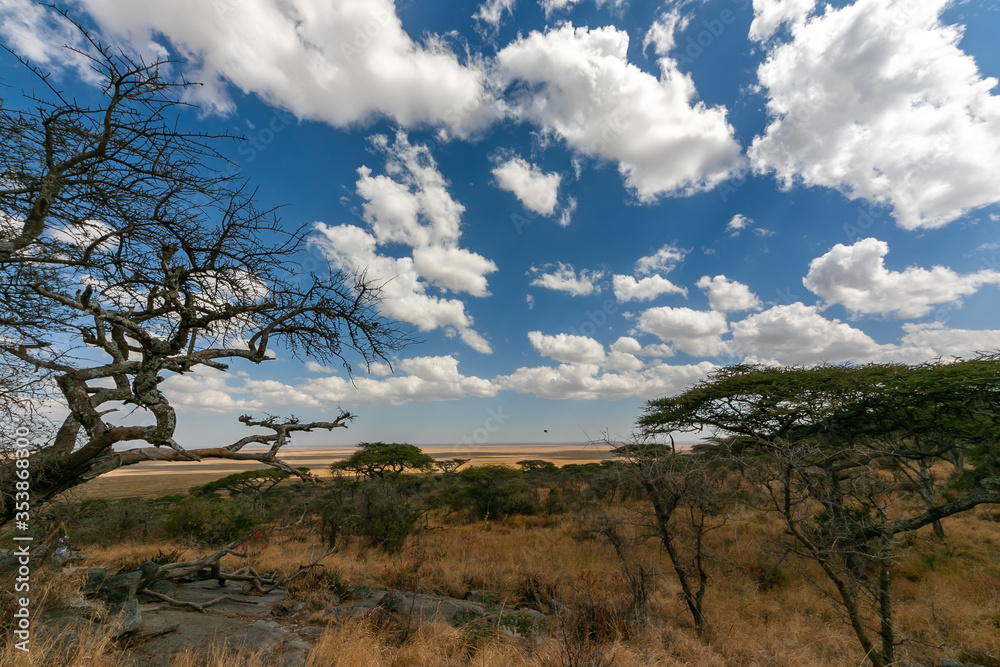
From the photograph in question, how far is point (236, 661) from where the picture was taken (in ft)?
13.1

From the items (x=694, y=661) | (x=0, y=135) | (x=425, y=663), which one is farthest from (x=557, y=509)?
(x=0, y=135)

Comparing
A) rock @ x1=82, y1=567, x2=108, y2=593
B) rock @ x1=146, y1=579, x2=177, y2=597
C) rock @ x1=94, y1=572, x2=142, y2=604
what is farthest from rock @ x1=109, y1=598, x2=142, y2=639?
rock @ x1=146, y1=579, x2=177, y2=597

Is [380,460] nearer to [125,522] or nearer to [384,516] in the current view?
[384,516]

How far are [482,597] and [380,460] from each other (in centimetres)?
1579

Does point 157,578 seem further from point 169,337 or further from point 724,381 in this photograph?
point 724,381

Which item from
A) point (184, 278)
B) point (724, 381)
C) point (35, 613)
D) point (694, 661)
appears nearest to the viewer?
point (35, 613)

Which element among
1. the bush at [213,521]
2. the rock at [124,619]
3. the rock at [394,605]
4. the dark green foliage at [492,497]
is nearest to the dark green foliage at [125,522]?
the bush at [213,521]

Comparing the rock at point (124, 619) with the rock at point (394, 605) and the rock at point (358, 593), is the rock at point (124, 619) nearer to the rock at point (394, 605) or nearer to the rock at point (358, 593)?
the rock at point (394, 605)

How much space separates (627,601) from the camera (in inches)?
310

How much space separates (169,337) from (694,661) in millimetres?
8543

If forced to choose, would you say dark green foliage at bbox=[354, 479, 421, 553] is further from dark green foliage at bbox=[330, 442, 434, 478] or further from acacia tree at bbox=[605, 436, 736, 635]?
acacia tree at bbox=[605, 436, 736, 635]

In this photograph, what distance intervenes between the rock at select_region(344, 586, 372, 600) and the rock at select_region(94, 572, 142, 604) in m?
3.75

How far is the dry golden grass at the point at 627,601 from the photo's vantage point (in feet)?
16.1

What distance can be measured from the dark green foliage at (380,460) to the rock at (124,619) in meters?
16.0
